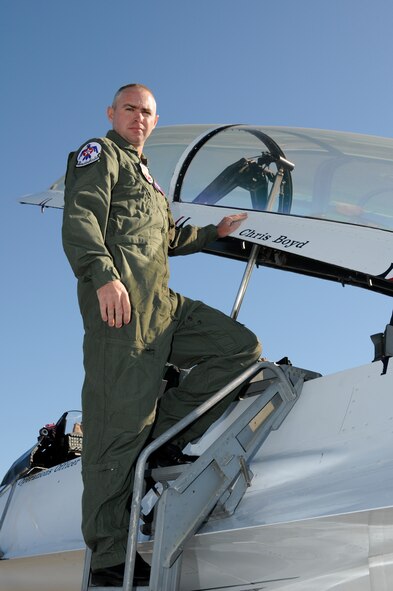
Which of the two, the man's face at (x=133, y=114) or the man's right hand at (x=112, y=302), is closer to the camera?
the man's right hand at (x=112, y=302)

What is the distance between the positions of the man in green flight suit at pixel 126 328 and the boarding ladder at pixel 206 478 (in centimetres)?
15

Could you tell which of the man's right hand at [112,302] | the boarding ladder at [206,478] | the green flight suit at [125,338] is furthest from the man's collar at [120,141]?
the boarding ladder at [206,478]

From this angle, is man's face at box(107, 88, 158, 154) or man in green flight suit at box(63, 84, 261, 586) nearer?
man in green flight suit at box(63, 84, 261, 586)

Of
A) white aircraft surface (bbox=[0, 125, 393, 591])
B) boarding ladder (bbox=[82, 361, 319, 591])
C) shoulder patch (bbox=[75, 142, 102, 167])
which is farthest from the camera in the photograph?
shoulder patch (bbox=[75, 142, 102, 167])

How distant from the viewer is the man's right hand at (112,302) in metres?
2.94

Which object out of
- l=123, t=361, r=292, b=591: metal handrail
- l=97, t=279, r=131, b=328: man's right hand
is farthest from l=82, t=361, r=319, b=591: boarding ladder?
l=97, t=279, r=131, b=328: man's right hand

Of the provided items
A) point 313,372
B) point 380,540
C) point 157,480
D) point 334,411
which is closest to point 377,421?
point 334,411

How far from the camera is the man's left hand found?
12.7 feet

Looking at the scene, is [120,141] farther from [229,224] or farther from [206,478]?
[206,478]

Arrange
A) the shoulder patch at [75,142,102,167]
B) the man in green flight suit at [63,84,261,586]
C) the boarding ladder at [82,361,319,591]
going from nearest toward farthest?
the boarding ladder at [82,361,319,591], the man in green flight suit at [63,84,261,586], the shoulder patch at [75,142,102,167]

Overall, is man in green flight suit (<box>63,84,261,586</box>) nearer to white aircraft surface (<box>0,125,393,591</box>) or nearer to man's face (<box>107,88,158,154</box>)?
man's face (<box>107,88,158,154</box>)

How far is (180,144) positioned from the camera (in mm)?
4574

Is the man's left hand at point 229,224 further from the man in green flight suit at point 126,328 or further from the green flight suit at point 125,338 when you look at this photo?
the green flight suit at point 125,338

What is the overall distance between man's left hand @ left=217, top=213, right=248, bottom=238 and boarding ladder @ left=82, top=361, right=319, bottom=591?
89 centimetres
